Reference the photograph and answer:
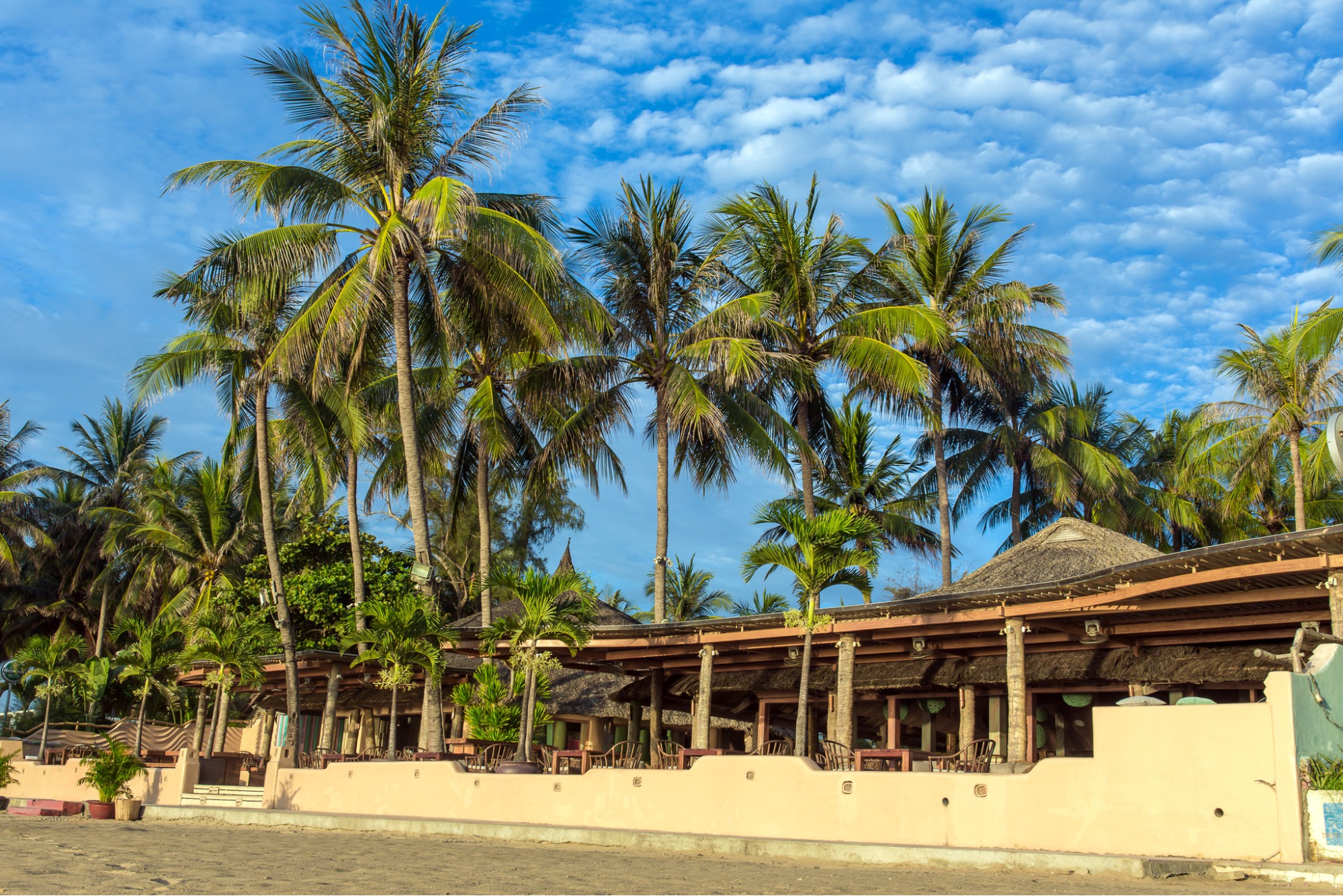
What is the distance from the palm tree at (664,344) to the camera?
20531 millimetres

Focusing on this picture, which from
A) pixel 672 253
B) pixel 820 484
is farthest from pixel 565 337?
pixel 820 484

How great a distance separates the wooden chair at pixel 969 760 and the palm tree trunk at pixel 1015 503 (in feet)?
60.3

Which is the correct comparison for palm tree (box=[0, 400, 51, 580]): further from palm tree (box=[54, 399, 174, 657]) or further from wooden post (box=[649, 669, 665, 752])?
wooden post (box=[649, 669, 665, 752])

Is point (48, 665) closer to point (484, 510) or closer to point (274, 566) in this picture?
point (274, 566)

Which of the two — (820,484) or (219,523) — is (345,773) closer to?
(219,523)

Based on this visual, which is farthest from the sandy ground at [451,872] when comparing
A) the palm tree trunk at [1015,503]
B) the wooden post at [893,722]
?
the palm tree trunk at [1015,503]

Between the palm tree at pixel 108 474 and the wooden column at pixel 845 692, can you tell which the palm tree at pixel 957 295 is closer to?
the wooden column at pixel 845 692

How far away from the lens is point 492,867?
880 cm

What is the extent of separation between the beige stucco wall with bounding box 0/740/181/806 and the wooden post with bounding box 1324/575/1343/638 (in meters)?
16.5

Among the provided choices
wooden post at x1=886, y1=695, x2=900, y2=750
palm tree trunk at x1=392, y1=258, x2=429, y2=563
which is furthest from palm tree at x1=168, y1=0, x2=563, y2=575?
wooden post at x1=886, y1=695, x2=900, y2=750

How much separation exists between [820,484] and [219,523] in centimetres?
1669

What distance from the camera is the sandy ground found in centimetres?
738

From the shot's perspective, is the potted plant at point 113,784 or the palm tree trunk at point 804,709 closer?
the palm tree trunk at point 804,709

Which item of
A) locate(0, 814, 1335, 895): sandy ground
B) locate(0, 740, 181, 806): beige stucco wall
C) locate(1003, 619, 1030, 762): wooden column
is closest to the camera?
locate(0, 814, 1335, 895): sandy ground
